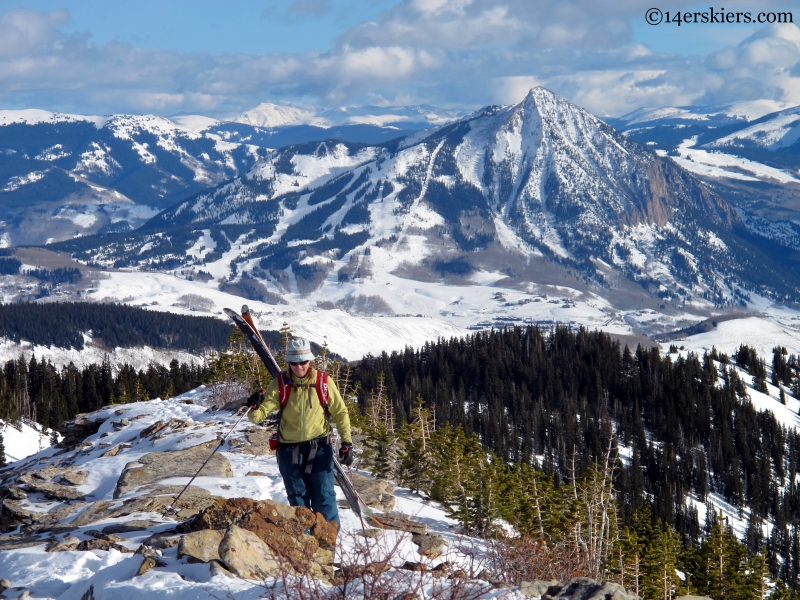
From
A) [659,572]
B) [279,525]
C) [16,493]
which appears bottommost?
[659,572]

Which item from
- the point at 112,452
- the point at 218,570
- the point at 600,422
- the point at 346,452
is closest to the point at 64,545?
the point at 218,570

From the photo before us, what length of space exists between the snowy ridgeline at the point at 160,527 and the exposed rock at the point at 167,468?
0.51 meters

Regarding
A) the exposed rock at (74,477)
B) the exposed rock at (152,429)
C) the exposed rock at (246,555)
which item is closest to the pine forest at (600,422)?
the exposed rock at (152,429)

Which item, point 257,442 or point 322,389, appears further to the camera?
point 257,442

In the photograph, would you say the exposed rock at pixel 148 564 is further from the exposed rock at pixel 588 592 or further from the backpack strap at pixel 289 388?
the exposed rock at pixel 588 592

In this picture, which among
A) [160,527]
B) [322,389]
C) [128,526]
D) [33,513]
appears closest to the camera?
[322,389]

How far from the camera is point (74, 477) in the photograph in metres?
23.7

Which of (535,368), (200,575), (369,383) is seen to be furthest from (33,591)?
(535,368)

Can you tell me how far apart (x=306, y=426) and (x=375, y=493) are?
7.78 m

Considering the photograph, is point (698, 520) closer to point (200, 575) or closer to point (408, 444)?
point (408, 444)

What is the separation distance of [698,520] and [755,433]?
2889cm

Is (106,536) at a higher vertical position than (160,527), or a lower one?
higher

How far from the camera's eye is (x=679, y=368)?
137 meters

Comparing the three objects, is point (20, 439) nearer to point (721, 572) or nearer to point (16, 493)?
point (16, 493)
